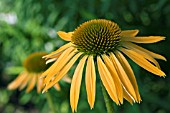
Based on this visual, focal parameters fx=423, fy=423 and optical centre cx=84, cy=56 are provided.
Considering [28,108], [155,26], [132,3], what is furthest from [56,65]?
[28,108]

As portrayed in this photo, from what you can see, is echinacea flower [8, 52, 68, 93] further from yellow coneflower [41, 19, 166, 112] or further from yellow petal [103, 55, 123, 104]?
yellow petal [103, 55, 123, 104]

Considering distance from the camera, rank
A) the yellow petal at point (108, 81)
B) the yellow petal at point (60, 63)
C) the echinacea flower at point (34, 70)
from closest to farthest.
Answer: the yellow petal at point (108, 81) → the yellow petal at point (60, 63) → the echinacea flower at point (34, 70)

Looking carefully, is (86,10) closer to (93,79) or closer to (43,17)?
(43,17)

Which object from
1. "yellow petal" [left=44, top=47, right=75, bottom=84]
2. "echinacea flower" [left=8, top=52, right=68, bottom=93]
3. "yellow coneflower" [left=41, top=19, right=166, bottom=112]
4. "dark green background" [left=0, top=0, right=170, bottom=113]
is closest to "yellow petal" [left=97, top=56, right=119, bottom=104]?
"yellow coneflower" [left=41, top=19, right=166, bottom=112]

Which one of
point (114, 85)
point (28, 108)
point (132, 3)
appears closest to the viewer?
point (114, 85)

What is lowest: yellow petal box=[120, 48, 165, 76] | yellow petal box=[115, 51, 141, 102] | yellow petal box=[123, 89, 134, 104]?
yellow petal box=[123, 89, 134, 104]

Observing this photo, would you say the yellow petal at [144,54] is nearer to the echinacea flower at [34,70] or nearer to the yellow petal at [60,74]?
the yellow petal at [60,74]

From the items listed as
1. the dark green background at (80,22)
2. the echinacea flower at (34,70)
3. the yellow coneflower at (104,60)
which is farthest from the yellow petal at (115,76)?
the dark green background at (80,22)
